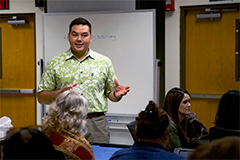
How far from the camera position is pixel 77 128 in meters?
1.34

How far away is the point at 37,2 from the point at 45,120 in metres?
2.69

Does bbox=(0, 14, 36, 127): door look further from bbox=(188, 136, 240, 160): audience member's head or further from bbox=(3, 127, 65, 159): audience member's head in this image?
bbox=(188, 136, 240, 160): audience member's head

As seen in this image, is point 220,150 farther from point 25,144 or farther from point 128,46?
point 128,46

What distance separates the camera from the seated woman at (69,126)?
1265mm

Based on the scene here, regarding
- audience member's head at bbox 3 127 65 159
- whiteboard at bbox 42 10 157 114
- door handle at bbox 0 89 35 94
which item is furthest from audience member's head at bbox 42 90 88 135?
door handle at bbox 0 89 35 94

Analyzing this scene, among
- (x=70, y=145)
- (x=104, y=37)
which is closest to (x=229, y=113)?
(x=70, y=145)

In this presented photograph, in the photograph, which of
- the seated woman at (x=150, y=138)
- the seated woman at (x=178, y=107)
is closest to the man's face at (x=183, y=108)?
the seated woman at (x=178, y=107)

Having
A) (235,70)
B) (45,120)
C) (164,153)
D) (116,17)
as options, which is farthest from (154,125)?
(235,70)

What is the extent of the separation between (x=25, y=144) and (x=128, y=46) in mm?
2487

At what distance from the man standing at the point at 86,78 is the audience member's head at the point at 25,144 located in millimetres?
1288

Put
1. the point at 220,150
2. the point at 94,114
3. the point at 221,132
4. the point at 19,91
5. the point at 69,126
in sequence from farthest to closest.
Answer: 1. the point at 19,91
2. the point at 94,114
3. the point at 69,126
4. the point at 221,132
5. the point at 220,150

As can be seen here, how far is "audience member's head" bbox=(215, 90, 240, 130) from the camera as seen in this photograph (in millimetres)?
1070

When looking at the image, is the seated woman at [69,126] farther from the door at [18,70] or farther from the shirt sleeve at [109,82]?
the door at [18,70]

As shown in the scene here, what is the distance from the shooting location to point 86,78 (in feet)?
7.32
